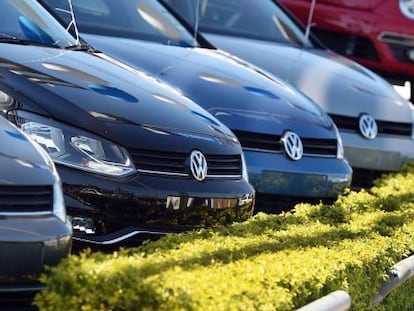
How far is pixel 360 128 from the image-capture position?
31.6 feet

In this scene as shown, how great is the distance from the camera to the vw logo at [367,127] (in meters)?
9.63

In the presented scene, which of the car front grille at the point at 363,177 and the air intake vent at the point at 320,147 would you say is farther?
the car front grille at the point at 363,177

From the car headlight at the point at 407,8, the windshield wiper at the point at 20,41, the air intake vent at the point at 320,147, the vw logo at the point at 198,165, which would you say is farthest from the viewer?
the car headlight at the point at 407,8

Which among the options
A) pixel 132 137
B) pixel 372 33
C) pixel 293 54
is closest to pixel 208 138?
pixel 132 137

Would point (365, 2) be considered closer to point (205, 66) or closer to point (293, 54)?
point (293, 54)

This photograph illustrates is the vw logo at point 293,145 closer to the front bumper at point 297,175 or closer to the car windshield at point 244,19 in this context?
the front bumper at point 297,175

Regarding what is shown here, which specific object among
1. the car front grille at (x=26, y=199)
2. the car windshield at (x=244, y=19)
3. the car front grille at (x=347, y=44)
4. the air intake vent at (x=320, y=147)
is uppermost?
the car front grille at (x=26, y=199)

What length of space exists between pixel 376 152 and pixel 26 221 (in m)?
5.14

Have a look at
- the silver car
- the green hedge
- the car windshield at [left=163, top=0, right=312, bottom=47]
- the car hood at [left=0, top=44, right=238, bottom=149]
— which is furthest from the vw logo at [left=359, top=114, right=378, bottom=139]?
the car hood at [left=0, top=44, right=238, bottom=149]

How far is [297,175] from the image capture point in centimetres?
810

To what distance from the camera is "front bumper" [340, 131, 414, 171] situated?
377 inches

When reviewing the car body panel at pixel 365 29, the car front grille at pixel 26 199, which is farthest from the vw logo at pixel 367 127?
the car front grille at pixel 26 199

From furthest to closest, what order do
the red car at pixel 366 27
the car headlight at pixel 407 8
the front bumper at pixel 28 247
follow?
1. the car headlight at pixel 407 8
2. the red car at pixel 366 27
3. the front bumper at pixel 28 247

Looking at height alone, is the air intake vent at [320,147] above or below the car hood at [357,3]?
above
